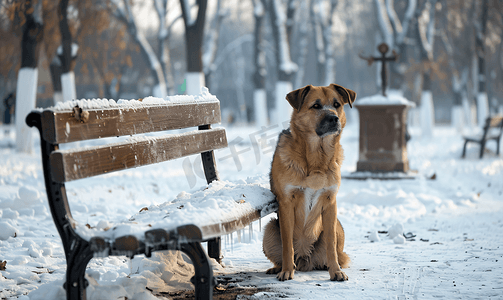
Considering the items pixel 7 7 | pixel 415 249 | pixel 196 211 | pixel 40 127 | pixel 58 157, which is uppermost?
pixel 7 7

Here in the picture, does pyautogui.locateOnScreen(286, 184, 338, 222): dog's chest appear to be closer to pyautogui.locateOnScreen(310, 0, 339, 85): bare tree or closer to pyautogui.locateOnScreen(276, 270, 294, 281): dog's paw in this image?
pyautogui.locateOnScreen(276, 270, 294, 281): dog's paw

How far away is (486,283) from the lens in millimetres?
3268

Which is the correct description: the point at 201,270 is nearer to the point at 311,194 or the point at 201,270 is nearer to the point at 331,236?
the point at 311,194

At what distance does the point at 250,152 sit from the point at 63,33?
261 inches

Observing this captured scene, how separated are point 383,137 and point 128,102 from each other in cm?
685

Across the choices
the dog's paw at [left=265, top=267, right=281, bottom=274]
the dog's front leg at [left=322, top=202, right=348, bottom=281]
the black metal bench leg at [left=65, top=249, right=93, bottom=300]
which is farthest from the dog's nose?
the black metal bench leg at [left=65, top=249, right=93, bottom=300]

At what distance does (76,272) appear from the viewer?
2361 mm

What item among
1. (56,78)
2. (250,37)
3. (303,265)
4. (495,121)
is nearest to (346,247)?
(303,265)

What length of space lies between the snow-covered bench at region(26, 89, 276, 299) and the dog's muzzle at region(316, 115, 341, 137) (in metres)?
0.68

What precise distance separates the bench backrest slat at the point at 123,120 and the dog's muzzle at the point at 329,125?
112cm

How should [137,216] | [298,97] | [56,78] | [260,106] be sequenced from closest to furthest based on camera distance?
[137,216]
[298,97]
[56,78]
[260,106]

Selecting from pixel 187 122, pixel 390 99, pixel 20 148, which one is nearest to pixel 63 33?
pixel 20 148

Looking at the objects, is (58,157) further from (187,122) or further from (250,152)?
(250,152)

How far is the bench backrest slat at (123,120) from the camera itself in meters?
2.36
